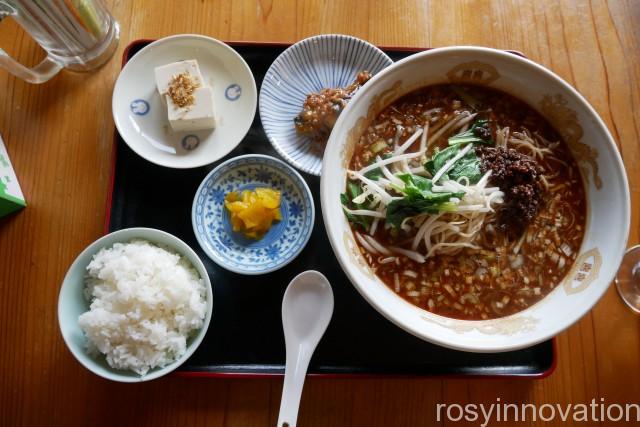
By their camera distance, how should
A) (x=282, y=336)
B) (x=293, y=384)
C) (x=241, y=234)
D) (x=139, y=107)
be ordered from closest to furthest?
(x=293, y=384) < (x=282, y=336) < (x=241, y=234) < (x=139, y=107)

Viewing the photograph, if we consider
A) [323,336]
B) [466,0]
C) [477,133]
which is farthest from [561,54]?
[323,336]

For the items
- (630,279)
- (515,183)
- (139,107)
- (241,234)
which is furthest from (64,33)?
(630,279)

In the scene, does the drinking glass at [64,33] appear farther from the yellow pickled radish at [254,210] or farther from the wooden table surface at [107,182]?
the yellow pickled radish at [254,210]

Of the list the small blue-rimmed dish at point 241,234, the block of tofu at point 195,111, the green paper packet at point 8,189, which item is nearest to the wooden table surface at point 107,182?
the green paper packet at point 8,189

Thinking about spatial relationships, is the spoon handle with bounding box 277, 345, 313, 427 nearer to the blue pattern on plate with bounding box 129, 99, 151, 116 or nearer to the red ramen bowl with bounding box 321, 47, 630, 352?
the red ramen bowl with bounding box 321, 47, 630, 352

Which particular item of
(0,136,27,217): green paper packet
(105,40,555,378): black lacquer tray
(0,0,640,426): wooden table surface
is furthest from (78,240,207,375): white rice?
(0,136,27,217): green paper packet

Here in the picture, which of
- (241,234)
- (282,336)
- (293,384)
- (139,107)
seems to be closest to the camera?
(293,384)

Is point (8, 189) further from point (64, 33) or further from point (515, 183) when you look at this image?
point (515, 183)

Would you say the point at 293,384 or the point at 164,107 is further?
the point at 164,107
